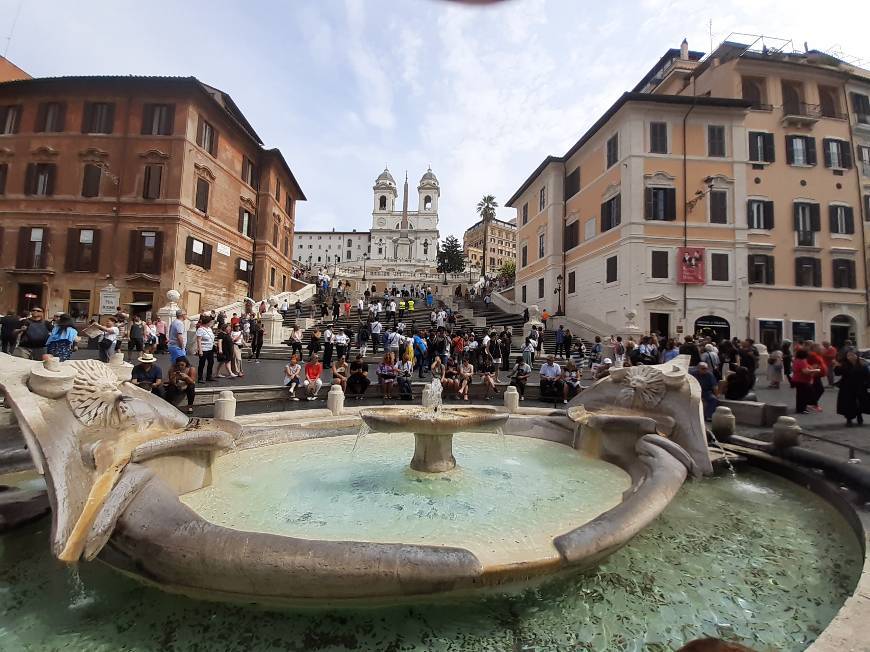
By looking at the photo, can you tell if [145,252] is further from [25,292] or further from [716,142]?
[716,142]

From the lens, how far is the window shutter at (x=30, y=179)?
25391 mm

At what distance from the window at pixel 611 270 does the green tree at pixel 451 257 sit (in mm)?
56116

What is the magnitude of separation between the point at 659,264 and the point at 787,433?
20.3 metres

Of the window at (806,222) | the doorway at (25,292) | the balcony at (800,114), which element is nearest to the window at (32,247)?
the doorway at (25,292)

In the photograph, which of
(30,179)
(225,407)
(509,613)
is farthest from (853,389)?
(30,179)

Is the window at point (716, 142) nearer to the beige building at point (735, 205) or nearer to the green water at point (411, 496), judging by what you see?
the beige building at point (735, 205)

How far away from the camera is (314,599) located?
262cm

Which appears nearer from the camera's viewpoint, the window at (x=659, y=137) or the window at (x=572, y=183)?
the window at (x=659, y=137)

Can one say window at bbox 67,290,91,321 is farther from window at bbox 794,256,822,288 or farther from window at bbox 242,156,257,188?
window at bbox 794,256,822,288

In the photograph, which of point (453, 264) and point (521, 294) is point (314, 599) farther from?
point (453, 264)

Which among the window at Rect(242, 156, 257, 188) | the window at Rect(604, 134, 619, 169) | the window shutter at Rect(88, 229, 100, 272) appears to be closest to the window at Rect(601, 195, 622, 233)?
the window at Rect(604, 134, 619, 169)

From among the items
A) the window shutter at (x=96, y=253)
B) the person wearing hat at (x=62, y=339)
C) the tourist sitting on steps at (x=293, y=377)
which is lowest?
the tourist sitting on steps at (x=293, y=377)

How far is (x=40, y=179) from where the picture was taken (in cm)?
2556

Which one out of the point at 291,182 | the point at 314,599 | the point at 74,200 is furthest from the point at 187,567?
the point at 291,182
